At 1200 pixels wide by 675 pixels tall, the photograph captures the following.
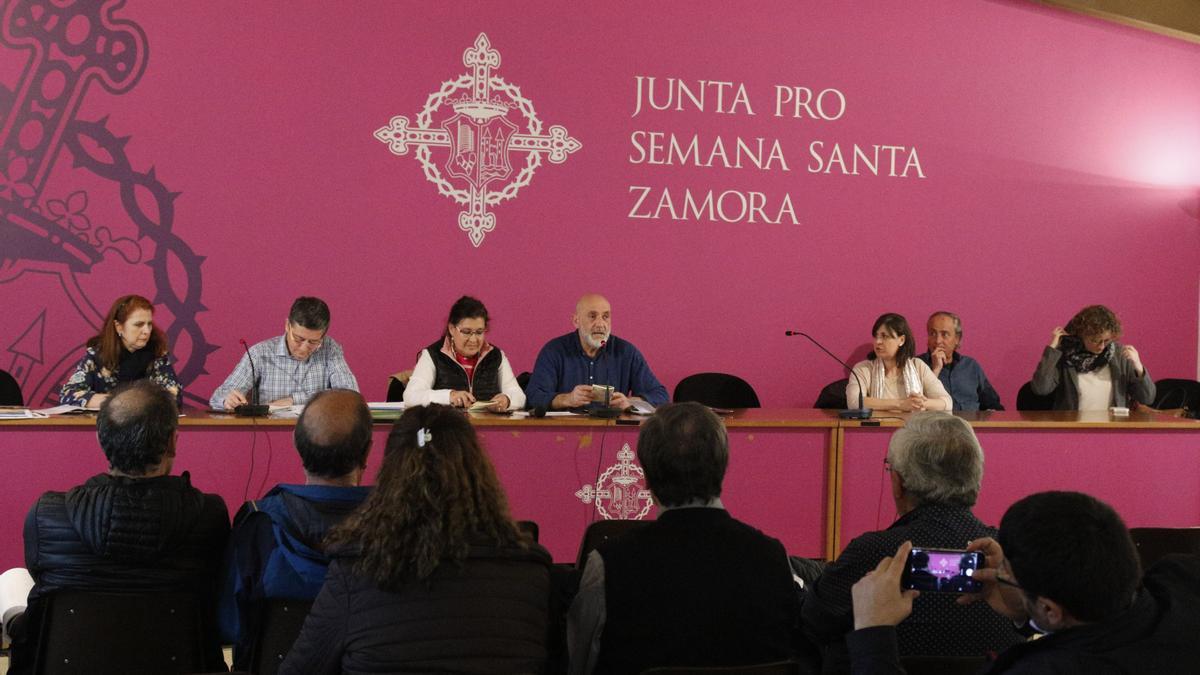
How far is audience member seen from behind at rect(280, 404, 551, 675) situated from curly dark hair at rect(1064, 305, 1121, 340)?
455cm

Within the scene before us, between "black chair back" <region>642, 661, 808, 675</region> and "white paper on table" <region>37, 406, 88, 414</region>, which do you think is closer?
"black chair back" <region>642, 661, 808, 675</region>

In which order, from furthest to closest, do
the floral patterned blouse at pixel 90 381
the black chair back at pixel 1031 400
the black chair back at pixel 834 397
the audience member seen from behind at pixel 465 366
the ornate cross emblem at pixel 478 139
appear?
the black chair back at pixel 1031 400
the ornate cross emblem at pixel 478 139
the black chair back at pixel 834 397
the audience member seen from behind at pixel 465 366
the floral patterned blouse at pixel 90 381

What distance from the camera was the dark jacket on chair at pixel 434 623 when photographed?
1.82m

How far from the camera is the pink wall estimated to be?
18.1 ft

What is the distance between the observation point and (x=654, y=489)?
2.24 m

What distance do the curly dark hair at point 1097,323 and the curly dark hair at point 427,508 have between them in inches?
179

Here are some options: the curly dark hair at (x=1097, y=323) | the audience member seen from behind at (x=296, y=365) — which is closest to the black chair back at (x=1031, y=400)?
the curly dark hair at (x=1097, y=323)

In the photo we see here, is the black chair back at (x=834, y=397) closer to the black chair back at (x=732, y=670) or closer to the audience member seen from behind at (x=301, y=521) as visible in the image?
the audience member seen from behind at (x=301, y=521)

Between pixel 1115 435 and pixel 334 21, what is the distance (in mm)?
4157

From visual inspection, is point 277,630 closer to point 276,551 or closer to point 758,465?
point 276,551

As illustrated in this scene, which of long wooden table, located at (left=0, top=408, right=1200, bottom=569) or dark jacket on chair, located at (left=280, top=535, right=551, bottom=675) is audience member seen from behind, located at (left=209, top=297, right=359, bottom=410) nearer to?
long wooden table, located at (left=0, top=408, right=1200, bottom=569)

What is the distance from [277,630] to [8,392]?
10.7 feet

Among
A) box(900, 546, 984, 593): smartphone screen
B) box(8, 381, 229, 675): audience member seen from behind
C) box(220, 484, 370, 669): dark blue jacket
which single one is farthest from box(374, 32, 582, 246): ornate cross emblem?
box(900, 546, 984, 593): smartphone screen

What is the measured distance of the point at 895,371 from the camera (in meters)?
5.38
